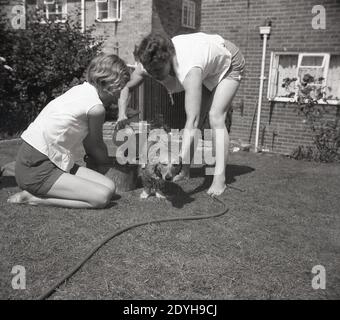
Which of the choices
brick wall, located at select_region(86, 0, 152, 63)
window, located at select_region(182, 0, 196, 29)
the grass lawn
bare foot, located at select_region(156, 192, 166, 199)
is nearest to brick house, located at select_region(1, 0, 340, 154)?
the grass lawn

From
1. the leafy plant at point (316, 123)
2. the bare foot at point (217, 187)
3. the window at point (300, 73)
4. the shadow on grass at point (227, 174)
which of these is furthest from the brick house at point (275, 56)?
the bare foot at point (217, 187)

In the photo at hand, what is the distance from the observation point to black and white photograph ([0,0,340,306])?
2633 mm

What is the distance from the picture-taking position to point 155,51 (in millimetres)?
3713

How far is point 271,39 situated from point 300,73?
3.01 feet

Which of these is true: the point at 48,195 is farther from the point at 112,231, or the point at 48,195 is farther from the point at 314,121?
the point at 314,121

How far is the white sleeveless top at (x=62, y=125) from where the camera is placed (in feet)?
12.2

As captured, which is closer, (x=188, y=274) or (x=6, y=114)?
(x=188, y=274)

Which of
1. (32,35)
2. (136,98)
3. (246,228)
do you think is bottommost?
(246,228)

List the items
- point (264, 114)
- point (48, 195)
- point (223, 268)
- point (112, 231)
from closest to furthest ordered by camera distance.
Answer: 1. point (223, 268)
2. point (112, 231)
3. point (48, 195)
4. point (264, 114)

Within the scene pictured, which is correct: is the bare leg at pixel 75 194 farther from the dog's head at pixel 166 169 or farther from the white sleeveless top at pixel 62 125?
the dog's head at pixel 166 169

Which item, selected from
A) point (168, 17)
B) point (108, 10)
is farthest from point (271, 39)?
point (108, 10)

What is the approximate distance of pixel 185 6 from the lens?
1688cm

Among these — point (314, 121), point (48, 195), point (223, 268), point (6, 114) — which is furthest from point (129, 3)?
point (223, 268)

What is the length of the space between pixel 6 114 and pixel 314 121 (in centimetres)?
640
